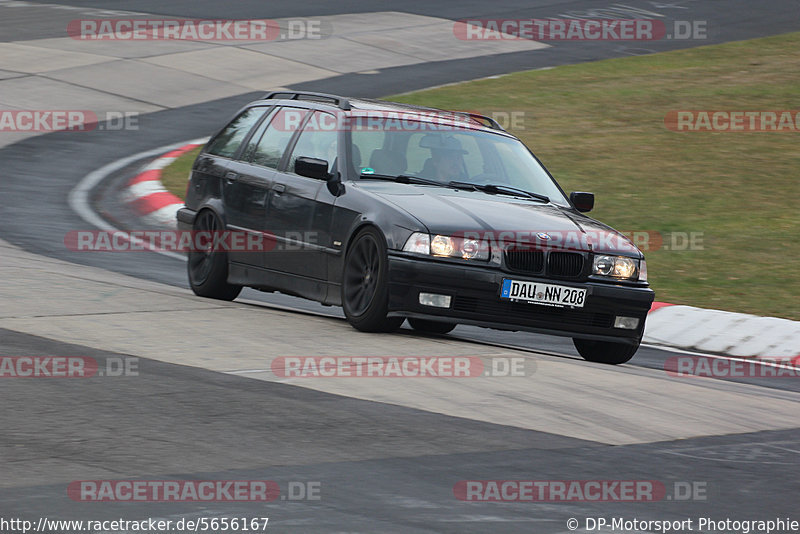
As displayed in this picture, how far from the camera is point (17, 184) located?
1745cm

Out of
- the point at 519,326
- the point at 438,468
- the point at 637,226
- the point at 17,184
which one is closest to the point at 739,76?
the point at 637,226

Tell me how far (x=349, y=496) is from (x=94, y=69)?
22570 mm

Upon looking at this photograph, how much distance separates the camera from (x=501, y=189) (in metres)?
9.88

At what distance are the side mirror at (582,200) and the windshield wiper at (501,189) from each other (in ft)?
1.08

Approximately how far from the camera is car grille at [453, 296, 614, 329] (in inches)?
347

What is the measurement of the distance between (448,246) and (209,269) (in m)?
2.81

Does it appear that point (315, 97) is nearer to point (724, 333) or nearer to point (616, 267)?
point (616, 267)

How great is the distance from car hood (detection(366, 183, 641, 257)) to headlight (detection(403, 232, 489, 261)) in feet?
0.15
